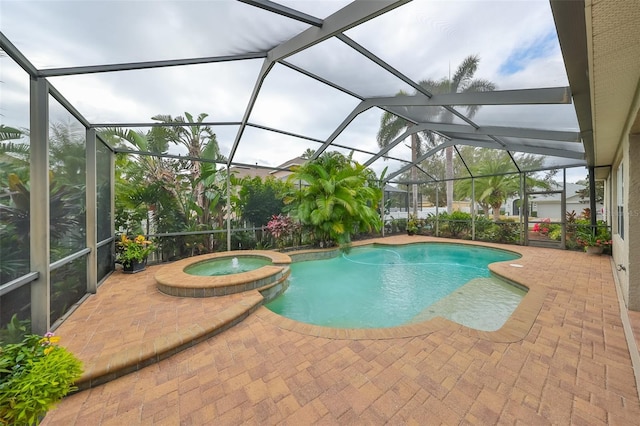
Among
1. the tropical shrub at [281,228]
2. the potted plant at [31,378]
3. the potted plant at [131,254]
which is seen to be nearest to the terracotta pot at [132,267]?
the potted plant at [131,254]

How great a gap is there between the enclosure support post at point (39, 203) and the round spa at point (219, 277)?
64.8 inches

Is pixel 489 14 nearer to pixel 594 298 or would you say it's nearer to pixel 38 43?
pixel 594 298

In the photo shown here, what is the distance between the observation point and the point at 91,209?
4.26m

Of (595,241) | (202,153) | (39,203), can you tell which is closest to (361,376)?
(39,203)

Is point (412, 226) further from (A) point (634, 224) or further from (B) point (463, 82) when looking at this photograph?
(A) point (634, 224)

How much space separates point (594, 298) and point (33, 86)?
8.38 metres

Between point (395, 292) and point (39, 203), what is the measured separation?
5.71 m

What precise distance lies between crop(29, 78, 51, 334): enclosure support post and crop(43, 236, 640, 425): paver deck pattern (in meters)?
0.46

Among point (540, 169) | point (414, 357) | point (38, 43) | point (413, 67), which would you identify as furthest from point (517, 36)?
point (540, 169)

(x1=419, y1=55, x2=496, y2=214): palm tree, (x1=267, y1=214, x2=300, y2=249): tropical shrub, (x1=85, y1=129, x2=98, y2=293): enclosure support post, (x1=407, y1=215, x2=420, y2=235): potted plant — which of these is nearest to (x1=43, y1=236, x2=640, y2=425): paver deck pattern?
(x1=85, y1=129, x2=98, y2=293): enclosure support post

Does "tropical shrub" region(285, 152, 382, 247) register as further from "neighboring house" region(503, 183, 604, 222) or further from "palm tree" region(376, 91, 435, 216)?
"neighboring house" region(503, 183, 604, 222)

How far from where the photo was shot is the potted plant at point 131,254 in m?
5.55

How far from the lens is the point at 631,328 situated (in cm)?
287

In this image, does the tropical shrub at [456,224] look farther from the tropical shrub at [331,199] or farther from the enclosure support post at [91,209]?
the enclosure support post at [91,209]
